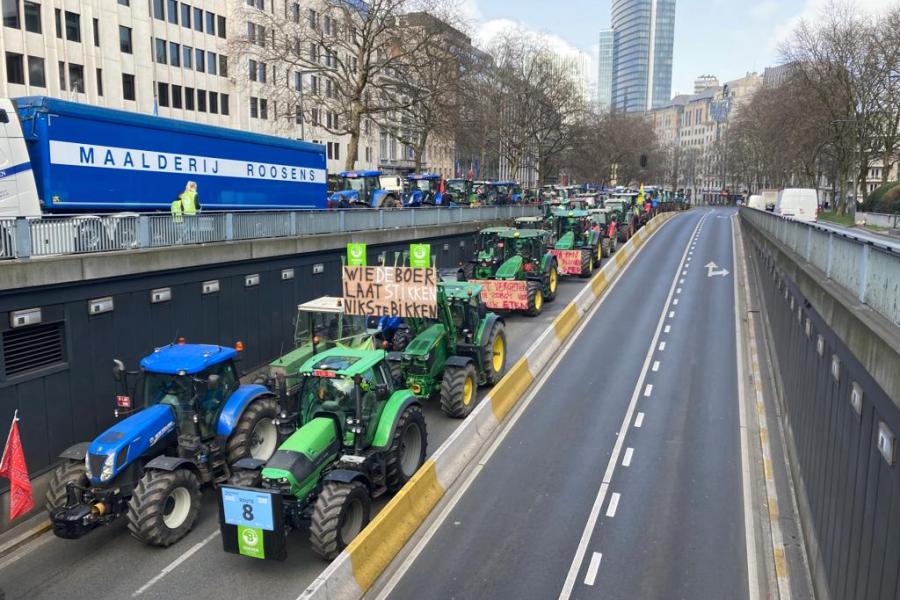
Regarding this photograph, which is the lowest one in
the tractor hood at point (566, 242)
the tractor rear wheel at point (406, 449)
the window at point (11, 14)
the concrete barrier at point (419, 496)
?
the concrete barrier at point (419, 496)

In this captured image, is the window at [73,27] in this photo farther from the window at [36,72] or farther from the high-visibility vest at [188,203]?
the high-visibility vest at [188,203]

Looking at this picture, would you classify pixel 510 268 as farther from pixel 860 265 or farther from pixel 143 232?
pixel 860 265

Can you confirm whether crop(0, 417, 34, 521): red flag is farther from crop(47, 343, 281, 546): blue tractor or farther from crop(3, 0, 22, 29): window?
crop(3, 0, 22, 29): window

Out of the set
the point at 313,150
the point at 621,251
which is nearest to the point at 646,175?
the point at 621,251

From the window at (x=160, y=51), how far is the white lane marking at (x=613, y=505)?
49.4 m

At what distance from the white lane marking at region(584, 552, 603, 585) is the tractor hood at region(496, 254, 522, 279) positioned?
1473cm

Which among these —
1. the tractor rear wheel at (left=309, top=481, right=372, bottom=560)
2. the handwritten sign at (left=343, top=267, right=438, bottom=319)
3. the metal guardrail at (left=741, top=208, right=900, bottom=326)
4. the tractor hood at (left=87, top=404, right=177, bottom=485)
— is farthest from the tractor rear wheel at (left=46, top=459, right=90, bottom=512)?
the metal guardrail at (left=741, top=208, right=900, bottom=326)

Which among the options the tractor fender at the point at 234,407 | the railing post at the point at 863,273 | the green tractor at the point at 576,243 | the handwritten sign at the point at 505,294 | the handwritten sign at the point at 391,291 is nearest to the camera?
the railing post at the point at 863,273

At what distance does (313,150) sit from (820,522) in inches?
783

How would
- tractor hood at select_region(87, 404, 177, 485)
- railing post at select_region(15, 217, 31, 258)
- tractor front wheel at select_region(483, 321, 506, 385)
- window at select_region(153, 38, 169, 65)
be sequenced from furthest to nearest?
1. window at select_region(153, 38, 169, 65)
2. tractor front wheel at select_region(483, 321, 506, 385)
3. railing post at select_region(15, 217, 31, 258)
4. tractor hood at select_region(87, 404, 177, 485)

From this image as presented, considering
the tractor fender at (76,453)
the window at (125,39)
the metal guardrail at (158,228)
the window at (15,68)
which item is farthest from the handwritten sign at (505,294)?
the window at (125,39)

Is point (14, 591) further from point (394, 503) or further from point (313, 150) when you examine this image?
point (313, 150)

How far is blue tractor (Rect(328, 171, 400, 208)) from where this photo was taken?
32594 mm

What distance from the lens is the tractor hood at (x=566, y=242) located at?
30516 millimetres
